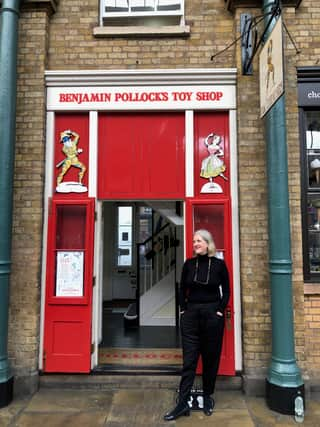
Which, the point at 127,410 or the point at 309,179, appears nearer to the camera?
the point at 127,410

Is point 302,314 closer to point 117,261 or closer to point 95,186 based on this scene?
point 95,186

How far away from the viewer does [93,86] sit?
4.70 m

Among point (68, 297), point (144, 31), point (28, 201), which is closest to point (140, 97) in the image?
point (144, 31)

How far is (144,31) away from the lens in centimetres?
471

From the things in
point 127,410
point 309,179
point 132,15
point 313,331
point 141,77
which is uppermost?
point 132,15

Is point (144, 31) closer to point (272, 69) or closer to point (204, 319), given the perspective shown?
point (272, 69)

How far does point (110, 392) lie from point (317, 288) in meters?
2.86

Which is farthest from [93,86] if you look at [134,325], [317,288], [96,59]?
[134,325]

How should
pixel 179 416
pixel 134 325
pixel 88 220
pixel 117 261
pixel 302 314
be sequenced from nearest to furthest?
1. pixel 179 416
2. pixel 302 314
3. pixel 88 220
4. pixel 134 325
5. pixel 117 261

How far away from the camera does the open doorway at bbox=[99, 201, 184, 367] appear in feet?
17.9

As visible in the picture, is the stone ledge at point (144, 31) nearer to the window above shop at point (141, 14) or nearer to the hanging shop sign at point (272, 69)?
the window above shop at point (141, 14)

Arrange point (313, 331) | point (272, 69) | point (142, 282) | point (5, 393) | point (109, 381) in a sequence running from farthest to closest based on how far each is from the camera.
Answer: point (142, 282), point (109, 381), point (313, 331), point (5, 393), point (272, 69)

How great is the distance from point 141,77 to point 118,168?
4.11 feet

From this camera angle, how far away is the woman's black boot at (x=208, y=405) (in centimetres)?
374
